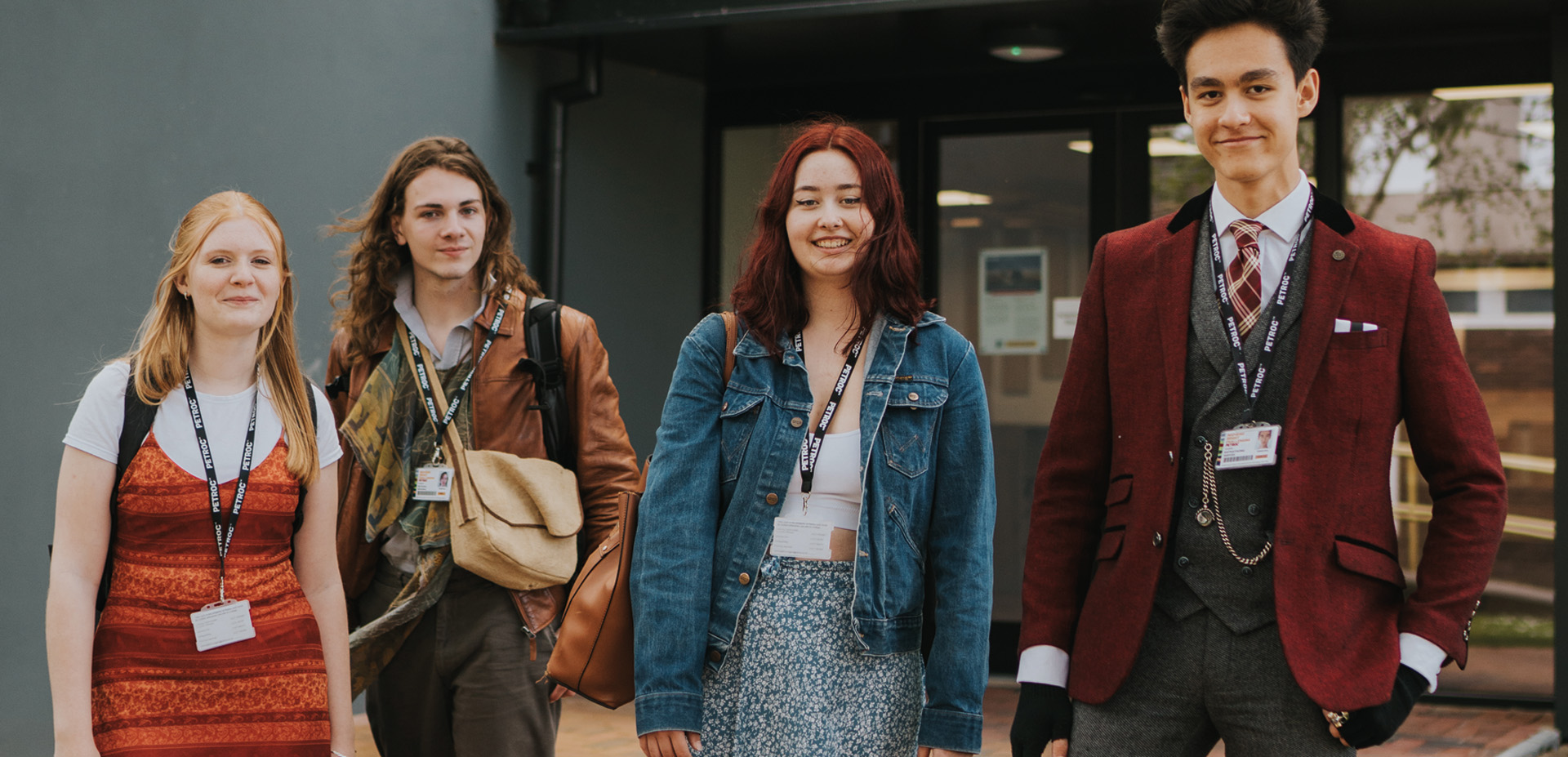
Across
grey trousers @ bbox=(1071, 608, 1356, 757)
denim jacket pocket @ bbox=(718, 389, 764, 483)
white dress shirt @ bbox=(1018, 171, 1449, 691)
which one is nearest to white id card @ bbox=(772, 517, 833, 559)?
denim jacket pocket @ bbox=(718, 389, 764, 483)

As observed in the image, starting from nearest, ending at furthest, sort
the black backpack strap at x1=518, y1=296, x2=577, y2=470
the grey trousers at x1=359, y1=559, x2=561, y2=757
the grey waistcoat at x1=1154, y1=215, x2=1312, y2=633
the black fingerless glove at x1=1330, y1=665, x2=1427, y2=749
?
the black fingerless glove at x1=1330, y1=665, x2=1427, y2=749, the grey waistcoat at x1=1154, y1=215, x2=1312, y2=633, the grey trousers at x1=359, y1=559, x2=561, y2=757, the black backpack strap at x1=518, y1=296, x2=577, y2=470

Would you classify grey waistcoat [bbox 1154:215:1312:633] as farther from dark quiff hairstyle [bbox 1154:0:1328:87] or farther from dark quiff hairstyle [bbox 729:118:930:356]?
dark quiff hairstyle [bbox 729:118:930:356]

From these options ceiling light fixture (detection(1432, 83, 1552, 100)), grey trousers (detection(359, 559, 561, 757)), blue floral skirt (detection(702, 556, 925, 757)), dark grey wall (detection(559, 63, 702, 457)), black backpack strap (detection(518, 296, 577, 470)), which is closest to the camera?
blue floral skirt (detection(702, 556, 925, 757))

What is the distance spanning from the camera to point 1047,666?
255 cm

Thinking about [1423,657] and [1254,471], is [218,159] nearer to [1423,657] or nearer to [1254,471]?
[1254,471]

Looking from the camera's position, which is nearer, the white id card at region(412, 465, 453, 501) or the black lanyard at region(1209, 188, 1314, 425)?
the black lanyard at region(1209, 188, 1314, 425)

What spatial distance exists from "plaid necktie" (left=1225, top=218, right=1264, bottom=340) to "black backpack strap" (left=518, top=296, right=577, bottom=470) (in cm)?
181

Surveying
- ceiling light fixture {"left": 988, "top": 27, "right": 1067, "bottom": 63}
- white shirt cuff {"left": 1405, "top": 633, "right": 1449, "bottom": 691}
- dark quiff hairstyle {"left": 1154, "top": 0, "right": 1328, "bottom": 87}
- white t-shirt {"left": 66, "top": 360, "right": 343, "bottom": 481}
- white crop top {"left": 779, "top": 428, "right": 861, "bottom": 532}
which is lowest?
white shirt cuff {"left": 1405, "top": 633, "right": 1449, "bottom": 691}

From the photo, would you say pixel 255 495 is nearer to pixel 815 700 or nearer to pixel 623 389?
pixel 815 700

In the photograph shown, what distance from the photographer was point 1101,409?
261cm

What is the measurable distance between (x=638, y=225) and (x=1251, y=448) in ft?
19.6

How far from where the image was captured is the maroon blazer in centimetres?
231

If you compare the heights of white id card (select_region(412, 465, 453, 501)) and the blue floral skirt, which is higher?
white id card (select_region(412, 465, 453, 501))

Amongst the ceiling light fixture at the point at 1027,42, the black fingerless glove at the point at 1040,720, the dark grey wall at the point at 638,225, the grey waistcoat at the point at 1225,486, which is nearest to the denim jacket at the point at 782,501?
the black fingerless glove at the point at 1040,720
